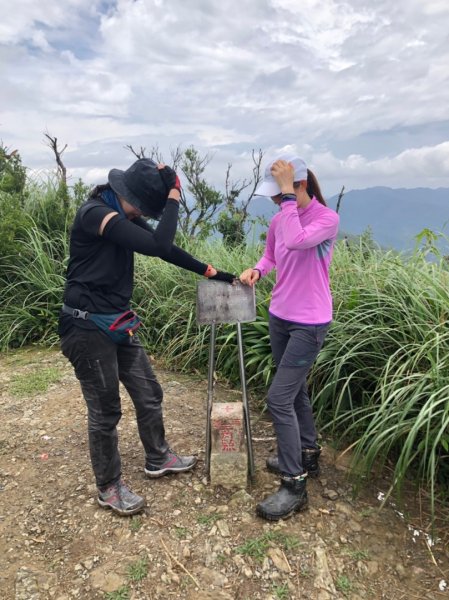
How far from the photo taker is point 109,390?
91.7 inches

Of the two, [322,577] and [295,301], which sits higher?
[295,301]

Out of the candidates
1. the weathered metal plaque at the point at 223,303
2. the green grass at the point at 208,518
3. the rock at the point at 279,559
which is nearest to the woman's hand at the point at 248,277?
the weathered metal plaque at the point at 223,303

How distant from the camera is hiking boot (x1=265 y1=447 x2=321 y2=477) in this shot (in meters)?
2.76

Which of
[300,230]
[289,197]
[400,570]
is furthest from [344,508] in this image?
[289,197]

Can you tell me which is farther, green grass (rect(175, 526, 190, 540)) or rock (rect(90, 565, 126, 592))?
green grass (rect(175, 526, 190, 540))

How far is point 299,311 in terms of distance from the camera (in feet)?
7.66

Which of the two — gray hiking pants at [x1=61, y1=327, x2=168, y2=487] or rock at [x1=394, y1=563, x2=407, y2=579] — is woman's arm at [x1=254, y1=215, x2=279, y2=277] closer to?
gray hiking pants at [x1=61, y1=327, x2=168, y2=487]

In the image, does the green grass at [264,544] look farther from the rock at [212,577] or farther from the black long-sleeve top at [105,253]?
the black long-sleeve top at [105,253]

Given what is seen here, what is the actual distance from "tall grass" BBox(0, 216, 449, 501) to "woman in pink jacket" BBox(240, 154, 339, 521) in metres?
0.47

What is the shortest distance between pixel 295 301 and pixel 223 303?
19.6 inches

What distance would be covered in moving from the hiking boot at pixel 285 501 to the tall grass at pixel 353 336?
0.41 metres

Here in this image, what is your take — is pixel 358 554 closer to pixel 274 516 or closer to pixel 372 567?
pixel 372 567

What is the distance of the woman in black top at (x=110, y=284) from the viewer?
2.15 metres

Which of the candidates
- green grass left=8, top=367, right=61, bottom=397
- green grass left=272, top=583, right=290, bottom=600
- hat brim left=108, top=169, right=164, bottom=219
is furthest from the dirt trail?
hat brim left=108, top=169, right=164, bottom=219
